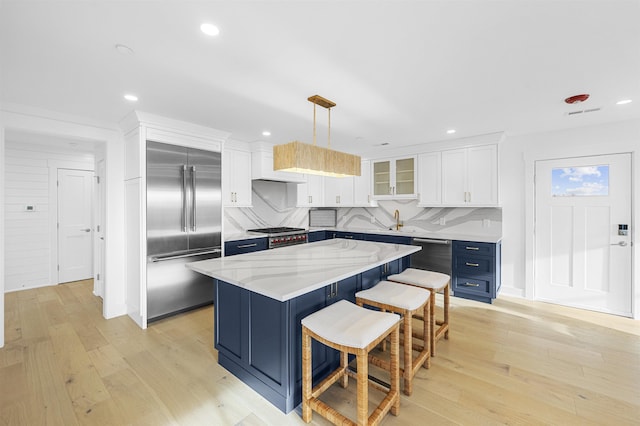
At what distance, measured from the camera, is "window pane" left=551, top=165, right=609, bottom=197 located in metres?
3.53

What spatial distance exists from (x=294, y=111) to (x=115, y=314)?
3240 mm

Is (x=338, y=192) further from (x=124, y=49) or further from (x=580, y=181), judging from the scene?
(x=124, y=49)

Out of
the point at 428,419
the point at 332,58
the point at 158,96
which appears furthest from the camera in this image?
the point at 158,96

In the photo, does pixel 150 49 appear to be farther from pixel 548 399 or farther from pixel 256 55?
pixel 548 399

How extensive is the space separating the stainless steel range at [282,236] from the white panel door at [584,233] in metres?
3.54

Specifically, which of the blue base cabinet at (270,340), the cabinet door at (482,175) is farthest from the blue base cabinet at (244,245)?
the cabinet door at (482,175)

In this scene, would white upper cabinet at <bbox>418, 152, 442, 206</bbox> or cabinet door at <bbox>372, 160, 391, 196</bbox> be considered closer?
white upper cabinet at <bbox>418, 152, 442, 206</bbox>

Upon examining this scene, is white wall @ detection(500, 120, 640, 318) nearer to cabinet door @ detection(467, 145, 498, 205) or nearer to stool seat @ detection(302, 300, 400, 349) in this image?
cabinet door @ detection(467, 145, 498, 205)

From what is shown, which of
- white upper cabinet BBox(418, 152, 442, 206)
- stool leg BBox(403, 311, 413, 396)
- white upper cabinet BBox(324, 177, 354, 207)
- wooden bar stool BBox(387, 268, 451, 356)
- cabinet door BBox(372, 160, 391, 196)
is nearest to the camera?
stool leg BBox(403, 311, 413, 396)

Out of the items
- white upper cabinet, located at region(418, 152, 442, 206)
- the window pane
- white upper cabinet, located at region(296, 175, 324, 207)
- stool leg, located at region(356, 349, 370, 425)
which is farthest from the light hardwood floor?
white upper cabinet, located at region(296, 175, 324, 207)

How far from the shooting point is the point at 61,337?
291cm

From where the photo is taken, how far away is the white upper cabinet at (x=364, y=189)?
17.4 ft

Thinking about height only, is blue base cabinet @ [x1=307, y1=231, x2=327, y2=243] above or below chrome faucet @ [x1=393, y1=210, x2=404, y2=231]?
below

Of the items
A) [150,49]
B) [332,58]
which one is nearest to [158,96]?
[150,49]
